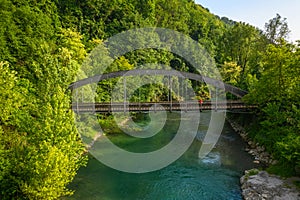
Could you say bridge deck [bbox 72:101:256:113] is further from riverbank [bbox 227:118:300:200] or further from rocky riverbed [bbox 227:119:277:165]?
riverbank [bbox 227:118:300:200]

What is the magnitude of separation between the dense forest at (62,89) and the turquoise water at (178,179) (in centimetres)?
151

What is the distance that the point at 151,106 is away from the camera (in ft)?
83.8

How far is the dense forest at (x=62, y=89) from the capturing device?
13.3 m

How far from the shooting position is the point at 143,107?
25.5 metres

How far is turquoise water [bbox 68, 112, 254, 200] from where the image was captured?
54.4 ft

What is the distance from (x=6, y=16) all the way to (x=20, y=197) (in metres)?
19.6

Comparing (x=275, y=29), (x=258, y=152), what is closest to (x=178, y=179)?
(x=258, y=152)

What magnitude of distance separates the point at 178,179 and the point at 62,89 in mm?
9911

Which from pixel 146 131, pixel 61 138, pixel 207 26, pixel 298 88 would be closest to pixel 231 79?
pixel 146 131

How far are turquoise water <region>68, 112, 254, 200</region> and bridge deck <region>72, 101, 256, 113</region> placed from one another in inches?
140

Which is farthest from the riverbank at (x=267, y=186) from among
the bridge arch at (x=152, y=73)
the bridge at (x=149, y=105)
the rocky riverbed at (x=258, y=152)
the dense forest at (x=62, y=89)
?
the bridge arch at (x=152, y=73)

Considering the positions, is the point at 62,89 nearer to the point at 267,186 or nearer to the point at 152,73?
the point at 152,73

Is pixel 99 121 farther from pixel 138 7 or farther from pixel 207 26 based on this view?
pixel 207 26

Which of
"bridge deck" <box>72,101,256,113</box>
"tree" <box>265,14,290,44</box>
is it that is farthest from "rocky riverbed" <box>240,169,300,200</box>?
"tree" <box>265,14,290,44</box>
